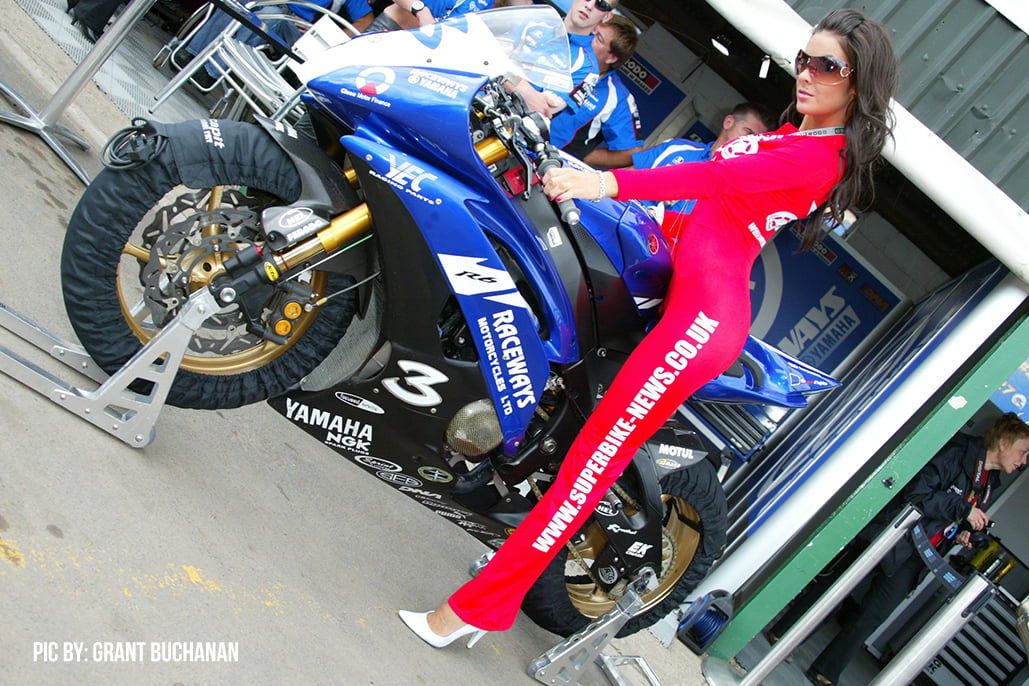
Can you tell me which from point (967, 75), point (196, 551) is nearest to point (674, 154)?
point (967, 75)

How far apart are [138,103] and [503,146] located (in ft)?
13.6

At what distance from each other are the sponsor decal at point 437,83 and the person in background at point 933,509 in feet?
14.1

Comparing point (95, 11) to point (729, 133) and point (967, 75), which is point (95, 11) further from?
point (967, 75)

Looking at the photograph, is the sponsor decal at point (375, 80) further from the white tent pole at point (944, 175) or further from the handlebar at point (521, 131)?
the white tent pole at point (944, 175)

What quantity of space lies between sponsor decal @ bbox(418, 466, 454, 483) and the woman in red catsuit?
30 cm

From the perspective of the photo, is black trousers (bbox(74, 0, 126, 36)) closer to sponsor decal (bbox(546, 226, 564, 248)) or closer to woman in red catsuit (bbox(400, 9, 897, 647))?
sponsor decal (bbox(546, 226, 564, 248))

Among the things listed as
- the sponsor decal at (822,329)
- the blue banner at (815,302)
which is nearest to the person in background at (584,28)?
the blue banner at (815,302)

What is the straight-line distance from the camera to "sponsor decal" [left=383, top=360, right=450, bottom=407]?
2.84 m

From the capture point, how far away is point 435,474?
3.08m

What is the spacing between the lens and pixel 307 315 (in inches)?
112

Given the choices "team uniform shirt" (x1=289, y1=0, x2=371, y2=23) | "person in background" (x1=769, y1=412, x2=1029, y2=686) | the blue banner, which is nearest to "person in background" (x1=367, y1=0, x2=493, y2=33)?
"team uniform shirt" (x1=289, y1=0, x2=371, y2=23)

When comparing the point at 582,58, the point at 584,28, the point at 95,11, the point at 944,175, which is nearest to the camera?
the point at 582,58

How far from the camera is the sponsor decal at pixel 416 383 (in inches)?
112

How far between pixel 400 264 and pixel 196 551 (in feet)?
3.42
